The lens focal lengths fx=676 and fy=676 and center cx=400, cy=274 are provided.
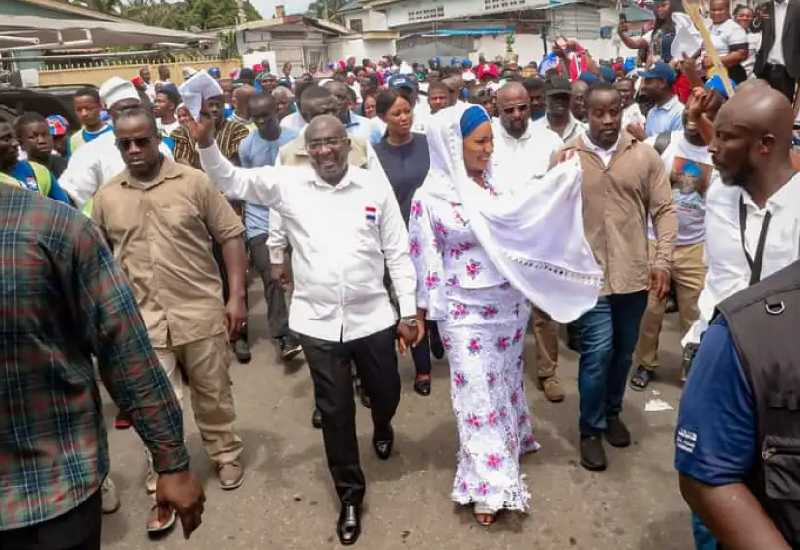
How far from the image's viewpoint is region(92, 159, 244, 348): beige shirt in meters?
3.37

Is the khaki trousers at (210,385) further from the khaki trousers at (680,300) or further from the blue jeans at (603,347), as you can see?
the khaki trousers at (680,300)

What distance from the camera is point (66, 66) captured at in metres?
23.8

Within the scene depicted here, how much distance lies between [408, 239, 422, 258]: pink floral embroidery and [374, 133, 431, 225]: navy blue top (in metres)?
1.31

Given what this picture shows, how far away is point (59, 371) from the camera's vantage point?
5.58 feet

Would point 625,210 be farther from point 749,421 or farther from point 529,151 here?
point 749,421

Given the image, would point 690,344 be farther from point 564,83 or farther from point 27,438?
point 564,83

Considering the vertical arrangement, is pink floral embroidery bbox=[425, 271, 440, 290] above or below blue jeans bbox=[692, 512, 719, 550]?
above

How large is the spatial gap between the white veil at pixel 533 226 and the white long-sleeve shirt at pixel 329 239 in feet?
1.24

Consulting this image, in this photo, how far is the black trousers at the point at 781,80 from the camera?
15.2ft

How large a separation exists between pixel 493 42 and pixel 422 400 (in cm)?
3134

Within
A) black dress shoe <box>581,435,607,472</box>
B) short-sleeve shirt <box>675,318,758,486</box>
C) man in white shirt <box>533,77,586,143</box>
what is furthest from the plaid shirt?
man in white shirt <box>533,77,586,143</box>

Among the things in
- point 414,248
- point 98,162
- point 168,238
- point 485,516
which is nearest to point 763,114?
point 414,248

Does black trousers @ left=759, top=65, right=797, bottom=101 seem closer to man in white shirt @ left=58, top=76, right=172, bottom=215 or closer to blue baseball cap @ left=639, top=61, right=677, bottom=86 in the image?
blue baseball cap @ left=639, top=61, right=677, bottom=86

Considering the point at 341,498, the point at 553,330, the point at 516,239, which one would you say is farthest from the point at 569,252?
the point at 341,498
